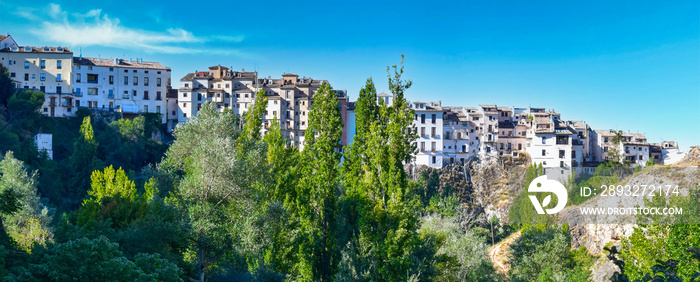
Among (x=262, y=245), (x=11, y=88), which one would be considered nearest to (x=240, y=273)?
(x=262, y=245)

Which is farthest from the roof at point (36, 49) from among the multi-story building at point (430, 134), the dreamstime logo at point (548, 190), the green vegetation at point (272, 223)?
the dreamstime logo at point (548, 190)

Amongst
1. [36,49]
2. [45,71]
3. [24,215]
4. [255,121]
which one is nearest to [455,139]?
[255,121]

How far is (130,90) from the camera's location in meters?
85.8

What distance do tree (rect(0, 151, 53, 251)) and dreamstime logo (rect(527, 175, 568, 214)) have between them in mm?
51984

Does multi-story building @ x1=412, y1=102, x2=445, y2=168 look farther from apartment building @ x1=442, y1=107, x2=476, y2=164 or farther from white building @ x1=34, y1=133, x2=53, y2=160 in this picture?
white building @ x1=34, y1=133, x2=53, y2=160

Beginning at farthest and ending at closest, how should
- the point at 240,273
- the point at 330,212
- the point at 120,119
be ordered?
1. the point at 120,119
2. the point at 330,212
3. the point at 240,273

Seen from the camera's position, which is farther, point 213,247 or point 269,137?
point 269,137

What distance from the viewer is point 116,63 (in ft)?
283

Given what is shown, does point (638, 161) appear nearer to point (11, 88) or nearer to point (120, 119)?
point (120, 119)

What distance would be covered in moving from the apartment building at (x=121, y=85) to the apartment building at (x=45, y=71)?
1.40 metres

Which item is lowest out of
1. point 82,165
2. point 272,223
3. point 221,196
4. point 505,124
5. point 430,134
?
point 272,223

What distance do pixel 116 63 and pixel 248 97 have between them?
21.0 metres

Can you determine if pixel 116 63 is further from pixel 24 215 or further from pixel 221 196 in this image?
pixel 221 196

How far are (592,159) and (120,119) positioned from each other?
70.5 meters
